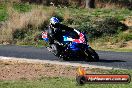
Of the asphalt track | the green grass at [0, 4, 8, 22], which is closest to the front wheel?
the asphalt track

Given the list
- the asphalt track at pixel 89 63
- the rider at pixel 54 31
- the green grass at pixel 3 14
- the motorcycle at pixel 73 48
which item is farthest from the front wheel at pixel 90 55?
the green grass at pixel 3 14

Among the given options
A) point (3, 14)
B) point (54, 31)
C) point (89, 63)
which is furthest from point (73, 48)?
point (3, 14)

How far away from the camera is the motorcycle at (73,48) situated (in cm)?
1769

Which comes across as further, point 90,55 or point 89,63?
point 90,55

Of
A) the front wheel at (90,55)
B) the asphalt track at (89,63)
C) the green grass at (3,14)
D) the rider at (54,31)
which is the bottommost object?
the green grass at (3,14)

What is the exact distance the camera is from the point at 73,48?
58.9 feet

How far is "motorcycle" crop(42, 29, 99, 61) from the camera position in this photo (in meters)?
17.7

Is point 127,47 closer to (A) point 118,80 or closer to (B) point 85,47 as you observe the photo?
(B) point 85,47

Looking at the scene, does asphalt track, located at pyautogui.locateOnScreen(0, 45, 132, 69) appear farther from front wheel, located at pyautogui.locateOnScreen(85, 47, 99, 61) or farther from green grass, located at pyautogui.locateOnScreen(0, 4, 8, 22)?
green grass, located at pyautogui.locateOnScreen(0, 4, 8, 22)

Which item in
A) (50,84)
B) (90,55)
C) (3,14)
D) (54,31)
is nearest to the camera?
(50,84)

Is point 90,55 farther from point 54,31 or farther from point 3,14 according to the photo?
point 3,14

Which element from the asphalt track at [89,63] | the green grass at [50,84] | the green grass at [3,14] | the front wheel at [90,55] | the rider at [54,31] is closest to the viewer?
the green grass at [50,84]

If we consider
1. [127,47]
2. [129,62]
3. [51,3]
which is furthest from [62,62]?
[51,3]

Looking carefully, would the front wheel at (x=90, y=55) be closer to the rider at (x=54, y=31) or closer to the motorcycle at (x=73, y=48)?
the motorcycle at (x=73, y=48)
